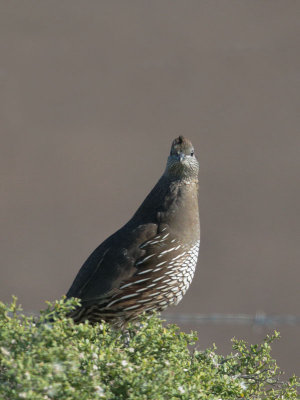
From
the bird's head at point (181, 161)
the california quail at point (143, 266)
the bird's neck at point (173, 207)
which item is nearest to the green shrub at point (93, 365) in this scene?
the california quail at point (143, 266)

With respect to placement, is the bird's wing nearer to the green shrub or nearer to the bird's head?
the bird's head

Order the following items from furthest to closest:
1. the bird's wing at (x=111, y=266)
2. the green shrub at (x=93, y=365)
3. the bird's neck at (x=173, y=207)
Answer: the bird's neck at (x=173, y=207) < the bird's wing at (x=111, y=266) < the green shrub at (x=93, y=365)

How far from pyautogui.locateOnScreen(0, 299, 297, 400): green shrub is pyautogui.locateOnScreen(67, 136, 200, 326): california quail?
82 cm

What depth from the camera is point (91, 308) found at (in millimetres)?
4617

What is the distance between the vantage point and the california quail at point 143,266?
460 cm

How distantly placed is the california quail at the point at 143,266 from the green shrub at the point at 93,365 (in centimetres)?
82

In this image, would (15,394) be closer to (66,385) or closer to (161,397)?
(66,385)

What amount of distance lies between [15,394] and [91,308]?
1.95m

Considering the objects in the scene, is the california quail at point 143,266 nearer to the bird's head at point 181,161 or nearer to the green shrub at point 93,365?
the bird's head at point 181,161

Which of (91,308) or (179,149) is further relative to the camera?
(179,149)

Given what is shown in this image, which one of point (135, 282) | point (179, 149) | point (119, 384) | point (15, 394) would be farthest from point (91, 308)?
point (15, 394)

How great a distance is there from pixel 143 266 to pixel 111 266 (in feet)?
0.62

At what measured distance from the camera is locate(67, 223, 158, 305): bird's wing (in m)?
4.59

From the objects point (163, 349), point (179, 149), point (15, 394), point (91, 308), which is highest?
point (179, 149)
